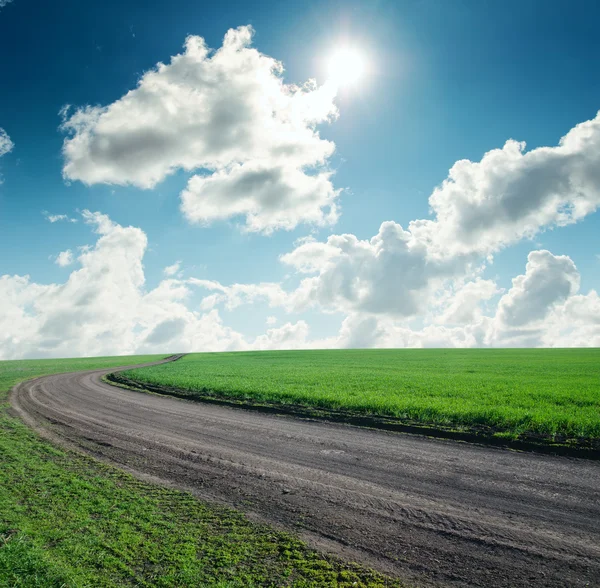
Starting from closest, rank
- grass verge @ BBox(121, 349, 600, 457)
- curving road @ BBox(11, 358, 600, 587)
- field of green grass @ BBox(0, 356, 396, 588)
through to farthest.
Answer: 1. field of green grass @ BBox(0, 356, 396, 588)
2. curving road @ BBox(11, 358, 600, 587)
3. grass verge @ BBox(121, 349, 600, 457)

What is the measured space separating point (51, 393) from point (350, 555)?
82.2 feet

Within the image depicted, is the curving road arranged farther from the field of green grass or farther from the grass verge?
the grass verge

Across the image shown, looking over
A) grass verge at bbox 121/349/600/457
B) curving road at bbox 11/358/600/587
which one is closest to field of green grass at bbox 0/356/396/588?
curving road at bbox 11/358/600/587

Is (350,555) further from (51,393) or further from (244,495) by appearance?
(51,393)

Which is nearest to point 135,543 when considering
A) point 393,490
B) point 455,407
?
point 393,490

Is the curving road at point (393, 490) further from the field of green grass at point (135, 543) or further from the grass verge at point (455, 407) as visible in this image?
the grass verge at point (455, 407)

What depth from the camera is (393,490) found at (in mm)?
7754

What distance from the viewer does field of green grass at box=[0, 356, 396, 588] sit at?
488 centimetres

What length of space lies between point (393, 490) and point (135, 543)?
4957mm

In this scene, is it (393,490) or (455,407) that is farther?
(455,407)

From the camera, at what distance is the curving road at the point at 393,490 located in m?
5.33

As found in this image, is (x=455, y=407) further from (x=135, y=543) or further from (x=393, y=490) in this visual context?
(x=135, y=543)

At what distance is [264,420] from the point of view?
15.1m

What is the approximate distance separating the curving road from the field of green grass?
1.82 ft
